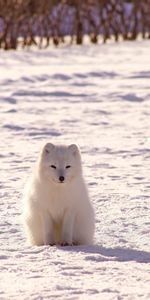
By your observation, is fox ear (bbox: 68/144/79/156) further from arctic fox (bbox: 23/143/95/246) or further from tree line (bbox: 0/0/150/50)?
tree line (bbox: 0/0/150/50)

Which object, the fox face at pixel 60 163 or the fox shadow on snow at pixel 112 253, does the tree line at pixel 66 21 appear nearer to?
the fox face at pixel 60 163

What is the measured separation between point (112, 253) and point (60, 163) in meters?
0.61

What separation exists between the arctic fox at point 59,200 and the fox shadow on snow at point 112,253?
14cm

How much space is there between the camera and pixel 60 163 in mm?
5473

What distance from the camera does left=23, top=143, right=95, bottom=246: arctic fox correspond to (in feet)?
18.0

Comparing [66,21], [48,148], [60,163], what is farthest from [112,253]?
[66,21]

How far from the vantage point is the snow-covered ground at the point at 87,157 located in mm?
4621

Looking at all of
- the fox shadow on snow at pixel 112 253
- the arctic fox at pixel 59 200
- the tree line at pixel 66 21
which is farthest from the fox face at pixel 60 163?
the tree line at pixel 66 21

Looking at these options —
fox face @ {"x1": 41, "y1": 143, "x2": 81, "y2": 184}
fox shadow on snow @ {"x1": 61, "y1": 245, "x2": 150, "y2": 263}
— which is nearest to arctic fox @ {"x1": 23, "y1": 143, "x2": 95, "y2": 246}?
fox face @ {"x1": 41, "y1": 143, "x2": 81, "y2": 184}

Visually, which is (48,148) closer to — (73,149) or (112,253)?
(73,149)

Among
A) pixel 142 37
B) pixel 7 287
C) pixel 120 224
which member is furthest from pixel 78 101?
pixel 142 37

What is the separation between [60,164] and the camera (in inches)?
215

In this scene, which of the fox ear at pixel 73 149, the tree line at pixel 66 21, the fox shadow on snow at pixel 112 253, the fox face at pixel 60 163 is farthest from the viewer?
the tree line at pixel 66 21

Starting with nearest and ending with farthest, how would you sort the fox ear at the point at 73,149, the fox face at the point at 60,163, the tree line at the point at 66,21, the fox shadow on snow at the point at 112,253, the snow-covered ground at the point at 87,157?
the snow-covered ground at the point at 87,157 → the fox shadow on snow at the point at 112,253 → the fox face at the point at 60,163 → the fox ear at the point at 73,149 → the tree line at the point at 66,21
